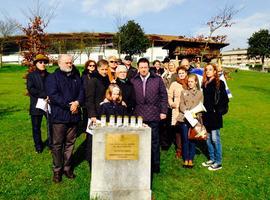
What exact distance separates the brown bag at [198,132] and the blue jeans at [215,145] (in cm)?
17

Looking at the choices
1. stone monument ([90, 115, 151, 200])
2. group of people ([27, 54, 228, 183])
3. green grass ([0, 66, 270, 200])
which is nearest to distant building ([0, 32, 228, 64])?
green grass ([0, 66, 270, 200])

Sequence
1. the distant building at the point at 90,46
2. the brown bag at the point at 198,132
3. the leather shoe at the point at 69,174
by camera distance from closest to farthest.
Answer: the leather shoe at the point at 69,174, the brown bag at the point at 198,132, the distant building at the point at 90,46

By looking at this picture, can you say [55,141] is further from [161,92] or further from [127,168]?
[161,92]

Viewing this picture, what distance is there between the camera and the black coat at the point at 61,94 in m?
5.41

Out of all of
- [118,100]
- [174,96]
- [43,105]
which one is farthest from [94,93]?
[174,96]

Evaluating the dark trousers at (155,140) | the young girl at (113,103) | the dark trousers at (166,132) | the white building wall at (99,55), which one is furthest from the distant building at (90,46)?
the young girl at (113,103)

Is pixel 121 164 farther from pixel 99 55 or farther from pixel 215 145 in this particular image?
pixel 99 55

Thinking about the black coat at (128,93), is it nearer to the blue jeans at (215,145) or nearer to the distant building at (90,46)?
the blue jeans at (215,145)

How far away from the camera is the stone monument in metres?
4.68

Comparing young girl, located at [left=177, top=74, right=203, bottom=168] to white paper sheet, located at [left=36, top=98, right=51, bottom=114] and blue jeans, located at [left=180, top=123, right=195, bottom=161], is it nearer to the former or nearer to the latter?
blue jeans, located at [left=180, top=123, right=195, bottom=161]

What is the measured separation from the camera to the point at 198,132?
632cm

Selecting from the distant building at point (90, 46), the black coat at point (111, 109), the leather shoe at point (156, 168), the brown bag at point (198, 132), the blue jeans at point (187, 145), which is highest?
the distant building at point (90, 46)

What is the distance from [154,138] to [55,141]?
6.21 ft

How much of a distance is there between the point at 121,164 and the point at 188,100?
242 cm
